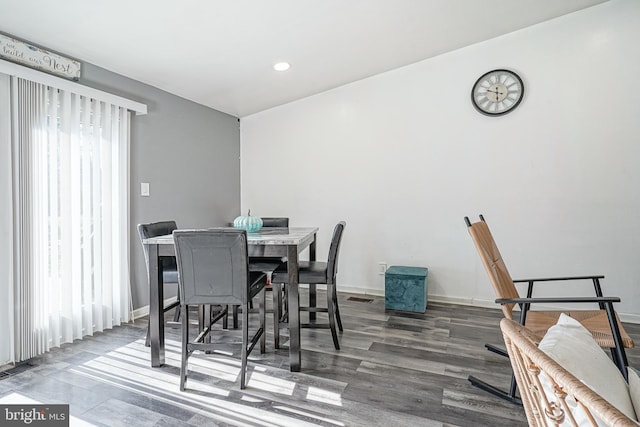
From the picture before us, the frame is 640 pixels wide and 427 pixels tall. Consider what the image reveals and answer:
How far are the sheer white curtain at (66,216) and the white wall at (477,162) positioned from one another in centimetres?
193

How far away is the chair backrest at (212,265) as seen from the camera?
5.89ft

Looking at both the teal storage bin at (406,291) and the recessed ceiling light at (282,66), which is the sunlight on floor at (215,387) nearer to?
the teal storage bin at (406,291)

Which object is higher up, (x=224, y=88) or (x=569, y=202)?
(x=224, y=88)

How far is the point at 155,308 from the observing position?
6.81 ft

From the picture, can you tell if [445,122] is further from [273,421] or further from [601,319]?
[273,421]

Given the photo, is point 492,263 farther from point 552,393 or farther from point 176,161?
point 176,161

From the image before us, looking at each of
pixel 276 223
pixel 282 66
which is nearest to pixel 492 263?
pixel 276 223

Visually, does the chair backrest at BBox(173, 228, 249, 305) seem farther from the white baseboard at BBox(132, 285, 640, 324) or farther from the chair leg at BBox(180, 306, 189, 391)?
the white baseboard at BBox(132, 285, 640, 324)


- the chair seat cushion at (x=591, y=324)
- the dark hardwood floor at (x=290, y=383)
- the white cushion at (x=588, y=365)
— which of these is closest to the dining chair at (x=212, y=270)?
the dark hardwood floor at (x=290, y=383)

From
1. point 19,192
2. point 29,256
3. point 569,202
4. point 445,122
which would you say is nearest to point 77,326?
point 29,256

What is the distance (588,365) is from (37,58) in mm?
3288

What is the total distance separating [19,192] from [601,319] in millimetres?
3673

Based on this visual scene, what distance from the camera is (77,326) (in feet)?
8.18

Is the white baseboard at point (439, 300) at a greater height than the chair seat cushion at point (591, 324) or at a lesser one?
lesser
